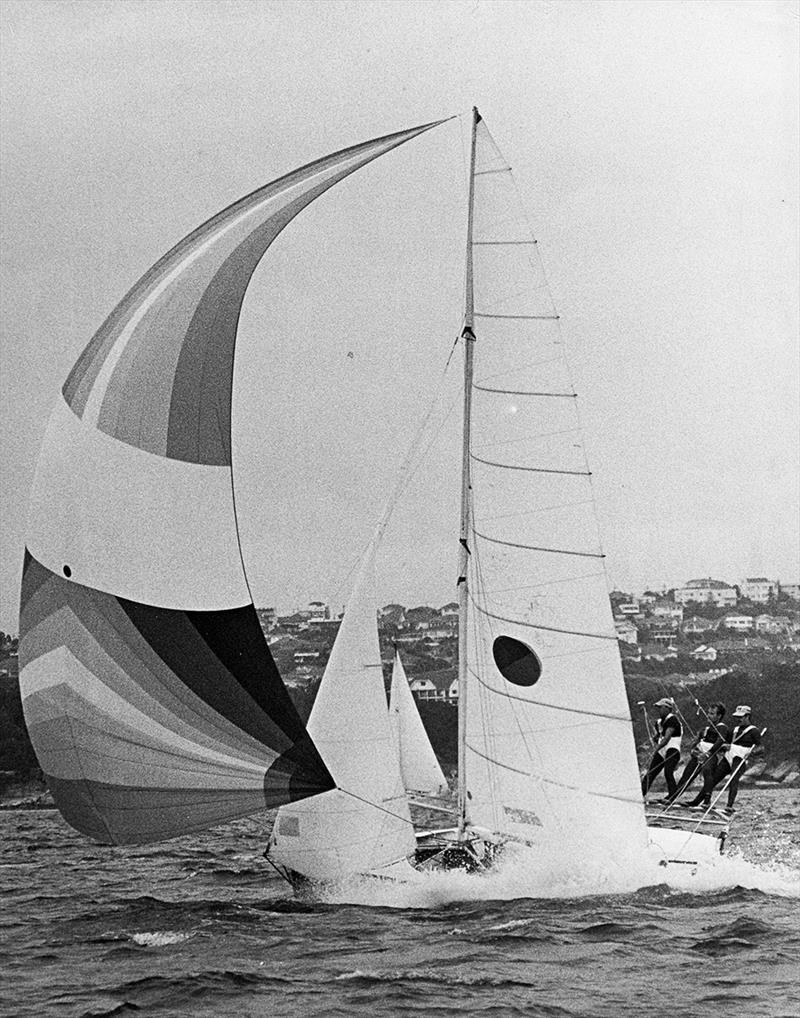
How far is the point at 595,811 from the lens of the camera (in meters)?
7.52

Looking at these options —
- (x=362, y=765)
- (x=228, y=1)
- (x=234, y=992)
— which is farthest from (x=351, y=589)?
(x=228, y=1)

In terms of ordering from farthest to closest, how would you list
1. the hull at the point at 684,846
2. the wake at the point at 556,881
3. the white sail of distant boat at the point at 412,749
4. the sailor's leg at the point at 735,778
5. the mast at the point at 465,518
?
the white sail of distant boat at the point at 412,749, the sailor's leg at the point at 735,778, the hull at the point at 684,846, the mast at the point at 465,518, the wake at the point at 556,881

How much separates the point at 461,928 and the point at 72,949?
6.02ft

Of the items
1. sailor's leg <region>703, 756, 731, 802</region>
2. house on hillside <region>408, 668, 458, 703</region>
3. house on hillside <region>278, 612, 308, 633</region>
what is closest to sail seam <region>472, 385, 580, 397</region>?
A: sailor's leg <region>703, 756, 731, 802</region>

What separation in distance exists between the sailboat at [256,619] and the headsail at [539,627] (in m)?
0.01

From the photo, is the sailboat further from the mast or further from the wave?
the wave

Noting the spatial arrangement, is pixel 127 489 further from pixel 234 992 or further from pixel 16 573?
pixel 16 573

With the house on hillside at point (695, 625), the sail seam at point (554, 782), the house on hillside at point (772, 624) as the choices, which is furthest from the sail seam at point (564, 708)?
the house on hillside at point (772, 624)

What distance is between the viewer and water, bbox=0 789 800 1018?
5902mm

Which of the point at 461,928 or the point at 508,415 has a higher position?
the point at 508,415

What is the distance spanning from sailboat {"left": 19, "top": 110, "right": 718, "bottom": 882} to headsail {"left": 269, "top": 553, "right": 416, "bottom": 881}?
1 centimetres

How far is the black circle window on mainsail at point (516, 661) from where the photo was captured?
751 centimetres

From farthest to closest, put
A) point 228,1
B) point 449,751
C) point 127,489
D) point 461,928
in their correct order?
point 449,751 < point 228,1 < point 461,928 < point 127,489

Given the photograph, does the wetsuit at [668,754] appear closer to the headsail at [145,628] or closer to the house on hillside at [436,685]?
the headsail at [145,628]
